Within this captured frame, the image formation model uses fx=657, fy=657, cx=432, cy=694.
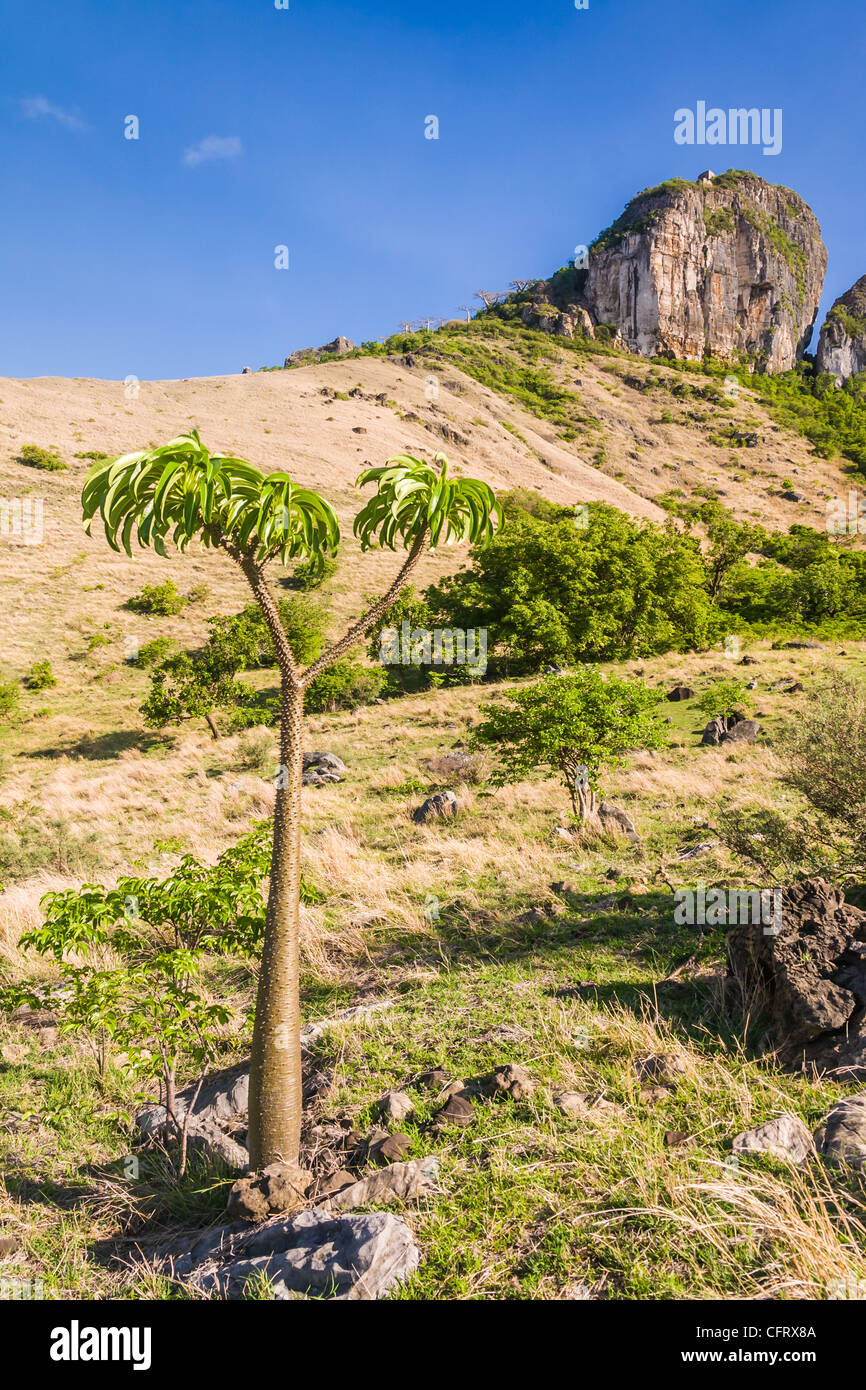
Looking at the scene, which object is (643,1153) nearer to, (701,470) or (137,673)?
(137,673)

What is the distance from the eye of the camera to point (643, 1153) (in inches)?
130

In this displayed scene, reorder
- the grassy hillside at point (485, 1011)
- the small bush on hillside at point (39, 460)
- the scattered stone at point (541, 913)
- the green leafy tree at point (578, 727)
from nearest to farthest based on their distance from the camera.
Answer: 1. the grassy hillside at point (485, 1011)
2. the scattered stone at point (541, 913)
3. the green leafy tree at point (578, 727)
4. the small bush on hillside at point (39, 460)

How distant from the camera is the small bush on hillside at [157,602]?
36344 millimetres

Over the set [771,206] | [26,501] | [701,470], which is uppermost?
[771,206]

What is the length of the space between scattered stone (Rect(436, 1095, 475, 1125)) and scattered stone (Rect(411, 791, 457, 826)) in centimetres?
770

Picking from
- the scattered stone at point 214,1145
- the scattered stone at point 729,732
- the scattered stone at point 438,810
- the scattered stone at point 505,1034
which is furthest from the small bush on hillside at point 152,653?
the scattered stone at point 505,1034

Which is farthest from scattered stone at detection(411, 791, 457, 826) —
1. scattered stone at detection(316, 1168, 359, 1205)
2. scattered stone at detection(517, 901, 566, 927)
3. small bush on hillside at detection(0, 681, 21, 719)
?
small bush on hillside at detection(0, 681, 21, 719)

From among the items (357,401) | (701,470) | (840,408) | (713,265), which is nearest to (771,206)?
(713,265)

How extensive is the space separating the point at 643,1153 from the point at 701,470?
9828cm

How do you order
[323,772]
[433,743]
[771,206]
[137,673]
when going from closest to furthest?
[323,772]
[433,743]
[137,673]
[771,206]

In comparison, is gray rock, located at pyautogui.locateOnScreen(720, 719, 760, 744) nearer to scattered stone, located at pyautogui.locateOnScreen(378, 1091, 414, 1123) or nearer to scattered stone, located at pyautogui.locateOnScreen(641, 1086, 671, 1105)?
scattered stone, located at pyautogui.locateOnScreen(641, 1086, 671, 1105)

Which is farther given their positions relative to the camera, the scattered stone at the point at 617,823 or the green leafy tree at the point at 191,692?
the green leafy tree at the point at 191,692

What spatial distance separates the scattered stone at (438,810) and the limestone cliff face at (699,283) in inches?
5347

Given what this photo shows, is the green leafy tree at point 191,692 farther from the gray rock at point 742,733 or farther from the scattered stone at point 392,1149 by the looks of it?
the scattered stone at point 392,1149
